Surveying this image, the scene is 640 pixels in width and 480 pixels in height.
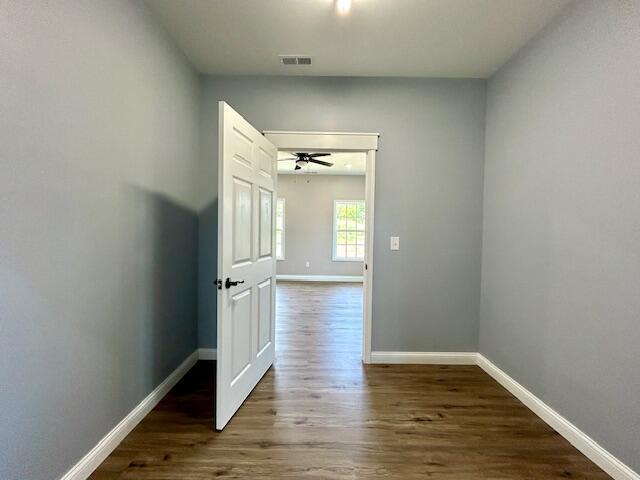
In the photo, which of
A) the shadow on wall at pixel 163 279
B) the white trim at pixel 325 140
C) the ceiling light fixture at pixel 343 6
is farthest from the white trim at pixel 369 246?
the shadow on wall at pixel 163 279

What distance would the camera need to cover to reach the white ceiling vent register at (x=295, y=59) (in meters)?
2.68

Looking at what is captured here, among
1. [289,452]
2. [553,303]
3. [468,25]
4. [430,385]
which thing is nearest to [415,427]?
[430,385]

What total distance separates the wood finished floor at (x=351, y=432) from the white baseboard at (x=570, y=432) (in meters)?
0.04

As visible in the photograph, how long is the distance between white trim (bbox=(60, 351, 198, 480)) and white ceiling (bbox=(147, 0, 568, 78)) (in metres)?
2.60

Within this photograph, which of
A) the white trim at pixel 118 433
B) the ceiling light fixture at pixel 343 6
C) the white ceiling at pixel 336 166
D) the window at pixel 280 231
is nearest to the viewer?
the white trim at pixel 118 433

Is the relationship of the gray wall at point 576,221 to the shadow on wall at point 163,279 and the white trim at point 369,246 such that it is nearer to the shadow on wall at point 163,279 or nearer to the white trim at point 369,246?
the white trim at point 369,246

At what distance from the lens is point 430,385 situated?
2691 mm

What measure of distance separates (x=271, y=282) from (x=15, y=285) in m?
1.87

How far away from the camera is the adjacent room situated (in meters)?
1.45

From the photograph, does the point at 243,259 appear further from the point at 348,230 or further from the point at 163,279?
the point at 348,230

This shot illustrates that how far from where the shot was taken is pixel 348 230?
827cm

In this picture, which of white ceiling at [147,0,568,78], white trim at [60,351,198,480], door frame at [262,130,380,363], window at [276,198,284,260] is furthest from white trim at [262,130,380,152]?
window at [276,198,284,260]

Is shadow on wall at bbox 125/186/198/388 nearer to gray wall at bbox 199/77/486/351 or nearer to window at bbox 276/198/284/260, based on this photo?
gray wall at bbox 199/77/486/351

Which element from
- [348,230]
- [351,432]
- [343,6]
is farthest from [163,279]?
[348,230]
